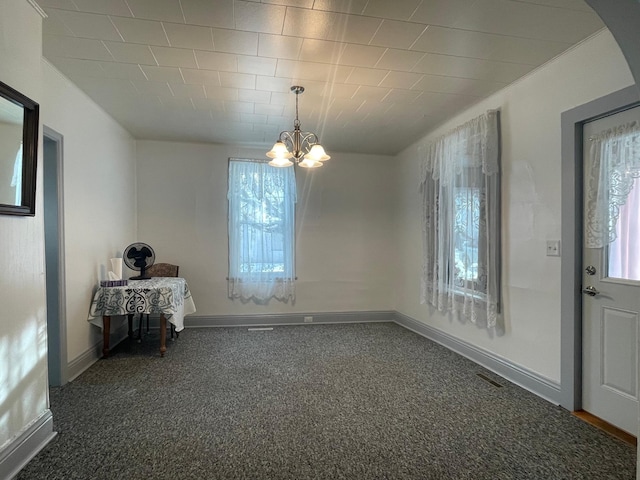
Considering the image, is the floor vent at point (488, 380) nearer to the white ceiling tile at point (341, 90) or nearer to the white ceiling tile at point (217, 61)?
the white ceiling tile at point (341, 90)

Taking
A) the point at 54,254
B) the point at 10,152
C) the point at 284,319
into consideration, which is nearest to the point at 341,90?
the point at 10,152

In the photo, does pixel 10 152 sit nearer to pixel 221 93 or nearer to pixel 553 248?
pixel 221 93

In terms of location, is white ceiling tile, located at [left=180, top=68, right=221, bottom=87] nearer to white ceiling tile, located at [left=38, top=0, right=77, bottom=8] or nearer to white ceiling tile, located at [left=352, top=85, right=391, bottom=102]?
white ceiling tile, located at [left=38, top=0, right=77, bottom=8]

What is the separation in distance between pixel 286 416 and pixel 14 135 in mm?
2337

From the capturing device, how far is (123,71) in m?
2.61

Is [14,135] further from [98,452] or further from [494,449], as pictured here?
[494,449]

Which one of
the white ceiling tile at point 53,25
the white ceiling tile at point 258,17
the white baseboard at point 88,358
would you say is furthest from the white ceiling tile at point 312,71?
the white baseboard at point 88,358

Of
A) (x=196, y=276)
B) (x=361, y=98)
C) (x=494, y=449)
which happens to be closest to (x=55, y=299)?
(x=196, y=276)

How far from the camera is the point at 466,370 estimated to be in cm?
310

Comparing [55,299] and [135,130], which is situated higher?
[135,130]

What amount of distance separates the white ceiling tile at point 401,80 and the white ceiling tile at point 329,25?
549mm

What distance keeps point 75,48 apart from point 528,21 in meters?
3.00

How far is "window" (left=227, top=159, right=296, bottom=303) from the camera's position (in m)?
4.62

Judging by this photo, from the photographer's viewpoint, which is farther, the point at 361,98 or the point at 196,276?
the point at 196,276
